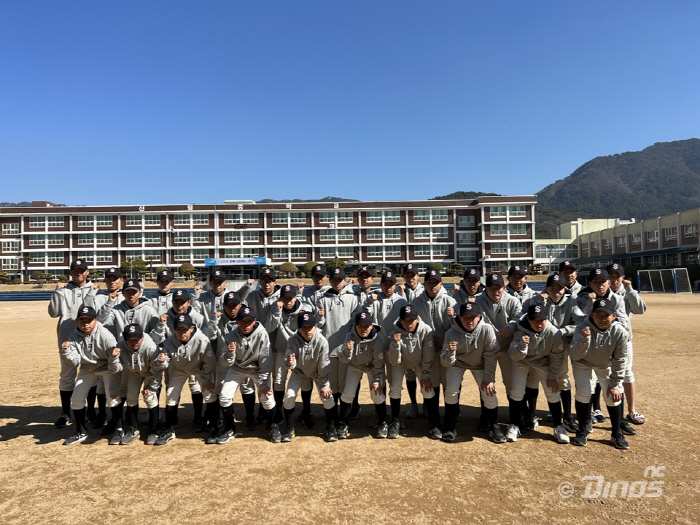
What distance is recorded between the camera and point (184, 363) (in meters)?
5.95

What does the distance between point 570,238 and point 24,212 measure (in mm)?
93786

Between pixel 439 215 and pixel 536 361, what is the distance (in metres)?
67.2

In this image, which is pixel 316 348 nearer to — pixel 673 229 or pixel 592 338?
pixel 592 338

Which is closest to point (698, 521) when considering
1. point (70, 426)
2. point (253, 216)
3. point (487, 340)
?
point (487, 340)

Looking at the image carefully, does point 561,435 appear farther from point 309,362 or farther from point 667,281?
point 667,281

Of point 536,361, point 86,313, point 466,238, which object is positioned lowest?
point 536,361

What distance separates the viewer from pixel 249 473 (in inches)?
189

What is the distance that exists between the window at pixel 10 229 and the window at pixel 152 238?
67.7 feet

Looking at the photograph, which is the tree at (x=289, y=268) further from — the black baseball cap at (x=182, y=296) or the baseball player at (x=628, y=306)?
the baseball player at (x=628, y=306)

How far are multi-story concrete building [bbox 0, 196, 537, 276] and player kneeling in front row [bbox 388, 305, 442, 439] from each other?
60871mm

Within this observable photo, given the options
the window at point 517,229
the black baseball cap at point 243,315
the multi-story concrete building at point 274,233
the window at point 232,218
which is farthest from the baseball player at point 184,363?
the window at point 517,229

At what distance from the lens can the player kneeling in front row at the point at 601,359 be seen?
5422 mm

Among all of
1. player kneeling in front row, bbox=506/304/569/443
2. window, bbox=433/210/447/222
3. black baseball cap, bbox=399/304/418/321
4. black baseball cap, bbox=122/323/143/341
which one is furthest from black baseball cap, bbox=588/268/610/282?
window, bbox=433/210/447/222

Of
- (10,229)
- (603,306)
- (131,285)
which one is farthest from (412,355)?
(10,229)
